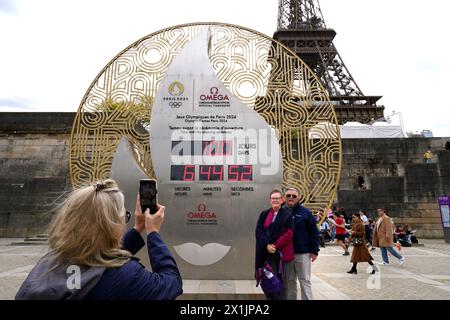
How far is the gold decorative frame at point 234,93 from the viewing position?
21.0 ft

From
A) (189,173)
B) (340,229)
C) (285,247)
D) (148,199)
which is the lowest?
(340,229)

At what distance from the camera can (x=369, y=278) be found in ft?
21.5

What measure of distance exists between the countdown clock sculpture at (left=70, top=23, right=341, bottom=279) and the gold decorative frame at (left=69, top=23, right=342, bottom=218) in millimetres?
23

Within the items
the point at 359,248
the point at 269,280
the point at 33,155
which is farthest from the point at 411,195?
the point at 33,155

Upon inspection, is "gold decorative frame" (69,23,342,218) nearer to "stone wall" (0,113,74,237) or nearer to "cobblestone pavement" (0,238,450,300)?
"cobblestone pavement" (0,238,450,300)

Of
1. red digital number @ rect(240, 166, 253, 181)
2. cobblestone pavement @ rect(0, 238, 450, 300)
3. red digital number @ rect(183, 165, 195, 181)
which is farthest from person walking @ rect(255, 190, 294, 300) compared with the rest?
red digital number @ rect(183, 165, 195, 181)

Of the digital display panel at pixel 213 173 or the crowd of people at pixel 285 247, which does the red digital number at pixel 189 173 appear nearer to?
the digital display panel at pixel 213 173

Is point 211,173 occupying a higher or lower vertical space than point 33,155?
lower

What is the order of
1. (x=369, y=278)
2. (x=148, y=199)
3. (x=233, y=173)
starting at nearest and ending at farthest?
(x=148, y=199) < (x=233, y=173) < (x=369, y=278)

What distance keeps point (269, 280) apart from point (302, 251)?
0.80 m

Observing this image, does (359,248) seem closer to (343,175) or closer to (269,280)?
(269,280)

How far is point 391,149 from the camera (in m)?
18.0

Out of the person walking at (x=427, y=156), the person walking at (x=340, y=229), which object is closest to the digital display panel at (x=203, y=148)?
the person walking at (x=340, y=229)

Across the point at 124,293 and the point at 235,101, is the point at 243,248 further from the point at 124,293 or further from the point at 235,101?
the point at 124,293
